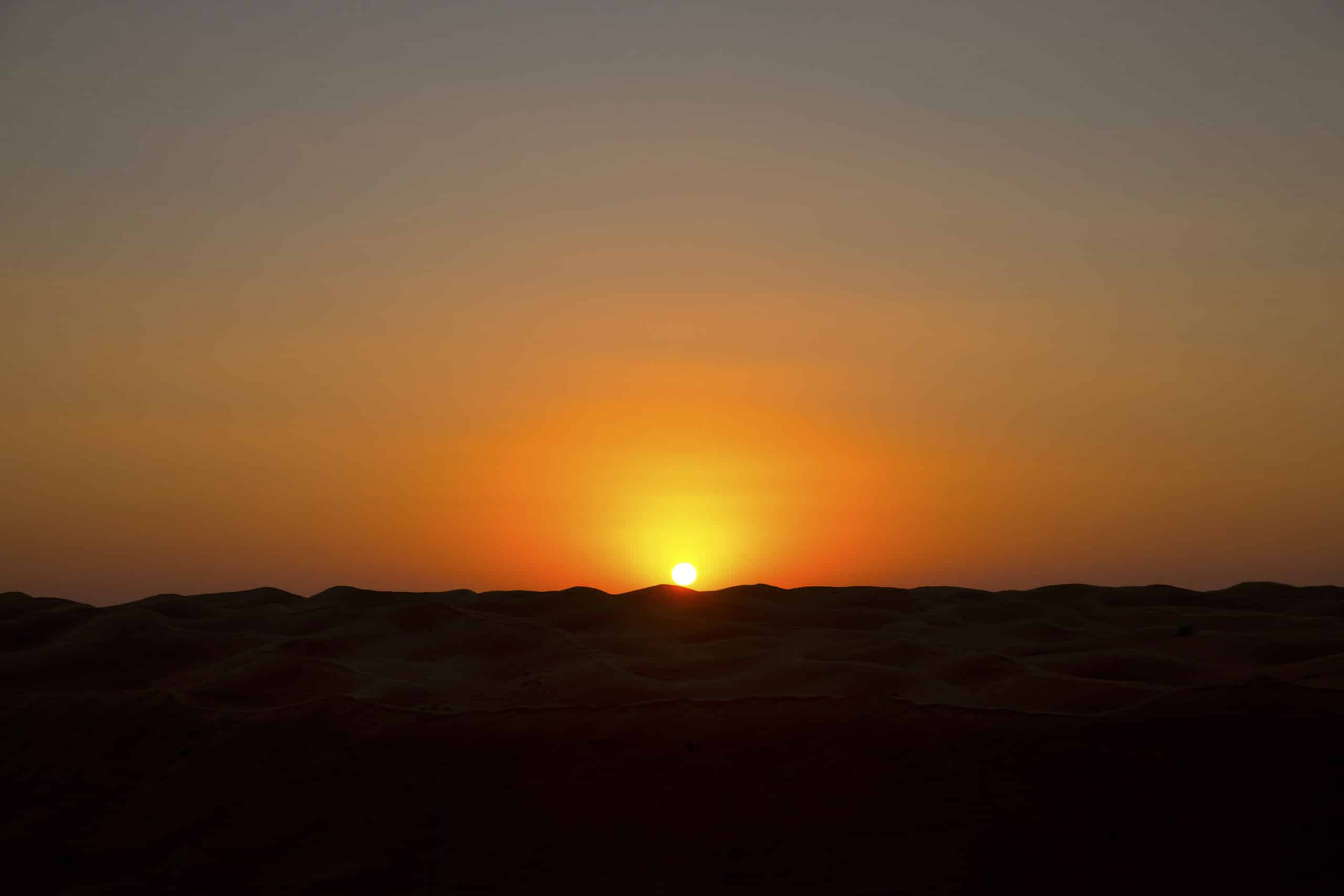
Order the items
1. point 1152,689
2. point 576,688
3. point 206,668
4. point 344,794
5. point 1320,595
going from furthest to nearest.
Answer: point 1320,595, point 206,668, point 576,688, point 1152,689, point 344,794

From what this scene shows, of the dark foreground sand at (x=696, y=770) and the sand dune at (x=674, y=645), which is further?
the sand dune at (x=674, y=645)

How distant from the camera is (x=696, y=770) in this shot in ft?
35.6

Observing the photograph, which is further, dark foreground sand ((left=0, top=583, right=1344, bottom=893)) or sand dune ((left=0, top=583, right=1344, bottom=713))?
sand dune ((left=0, top=583, right=1344, bottom=713))

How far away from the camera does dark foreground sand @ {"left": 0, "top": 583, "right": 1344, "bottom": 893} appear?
917 cm

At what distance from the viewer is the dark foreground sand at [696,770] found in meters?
9.17

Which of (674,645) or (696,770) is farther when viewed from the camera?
(674,645)

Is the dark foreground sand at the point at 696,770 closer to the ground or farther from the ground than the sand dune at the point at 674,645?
closer to the ground

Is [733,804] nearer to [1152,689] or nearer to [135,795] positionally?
[1152,689]

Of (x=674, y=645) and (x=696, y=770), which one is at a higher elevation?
(x=674, y=645)

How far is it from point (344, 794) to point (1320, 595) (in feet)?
76.2

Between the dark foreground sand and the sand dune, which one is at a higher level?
the sand dune

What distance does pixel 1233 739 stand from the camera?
10273 mm

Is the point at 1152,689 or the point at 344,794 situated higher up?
the point at 1152,689

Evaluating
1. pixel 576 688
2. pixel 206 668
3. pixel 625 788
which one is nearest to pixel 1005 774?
pixel 625 788
